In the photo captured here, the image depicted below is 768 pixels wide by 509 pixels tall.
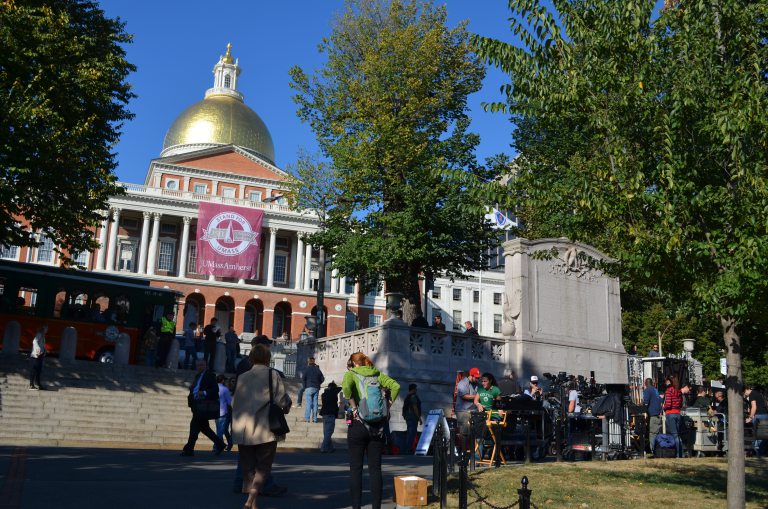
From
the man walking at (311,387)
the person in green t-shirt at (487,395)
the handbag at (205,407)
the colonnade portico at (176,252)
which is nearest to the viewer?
the handbag at (205,407)

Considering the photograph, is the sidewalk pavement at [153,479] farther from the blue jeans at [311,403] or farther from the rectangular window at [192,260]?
the rectangular window at [192,260]

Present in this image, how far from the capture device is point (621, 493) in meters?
11.5

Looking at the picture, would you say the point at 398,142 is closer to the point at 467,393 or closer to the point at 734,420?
the point at 467,393

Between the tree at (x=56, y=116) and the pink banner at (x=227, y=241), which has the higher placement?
the pink banner at (x=227, y=241)

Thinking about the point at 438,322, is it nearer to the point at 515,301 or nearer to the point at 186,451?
the point at 515,301

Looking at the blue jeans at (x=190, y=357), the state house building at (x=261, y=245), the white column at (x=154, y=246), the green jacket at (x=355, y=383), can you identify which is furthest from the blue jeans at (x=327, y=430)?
the white column at (x=154, y=246)

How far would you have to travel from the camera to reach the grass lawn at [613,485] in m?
10.7

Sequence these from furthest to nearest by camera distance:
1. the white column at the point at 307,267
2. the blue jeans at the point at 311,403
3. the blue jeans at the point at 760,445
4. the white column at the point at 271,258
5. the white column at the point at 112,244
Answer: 1. the white column at the point at 307,267
2. the white column at the point at 271,258
3. the white column at the point at 112,244
4. the blue jeans at the point at 311,403
5. the blue jeans at the point at 760,445

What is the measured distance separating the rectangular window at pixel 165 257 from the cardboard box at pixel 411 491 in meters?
70.1

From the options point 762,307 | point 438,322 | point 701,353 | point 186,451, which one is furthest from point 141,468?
point 701,353

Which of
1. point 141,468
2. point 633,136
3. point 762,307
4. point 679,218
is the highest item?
point 633,136

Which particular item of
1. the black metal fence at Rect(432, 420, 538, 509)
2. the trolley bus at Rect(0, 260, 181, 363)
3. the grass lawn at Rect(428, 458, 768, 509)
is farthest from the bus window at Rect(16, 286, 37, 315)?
the black metal fence at Rect(432, 420, 538, 509)

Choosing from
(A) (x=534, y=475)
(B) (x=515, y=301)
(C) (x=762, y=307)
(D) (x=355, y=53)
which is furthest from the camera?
(D) (x=355, y=53)

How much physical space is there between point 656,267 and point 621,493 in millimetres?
3411
